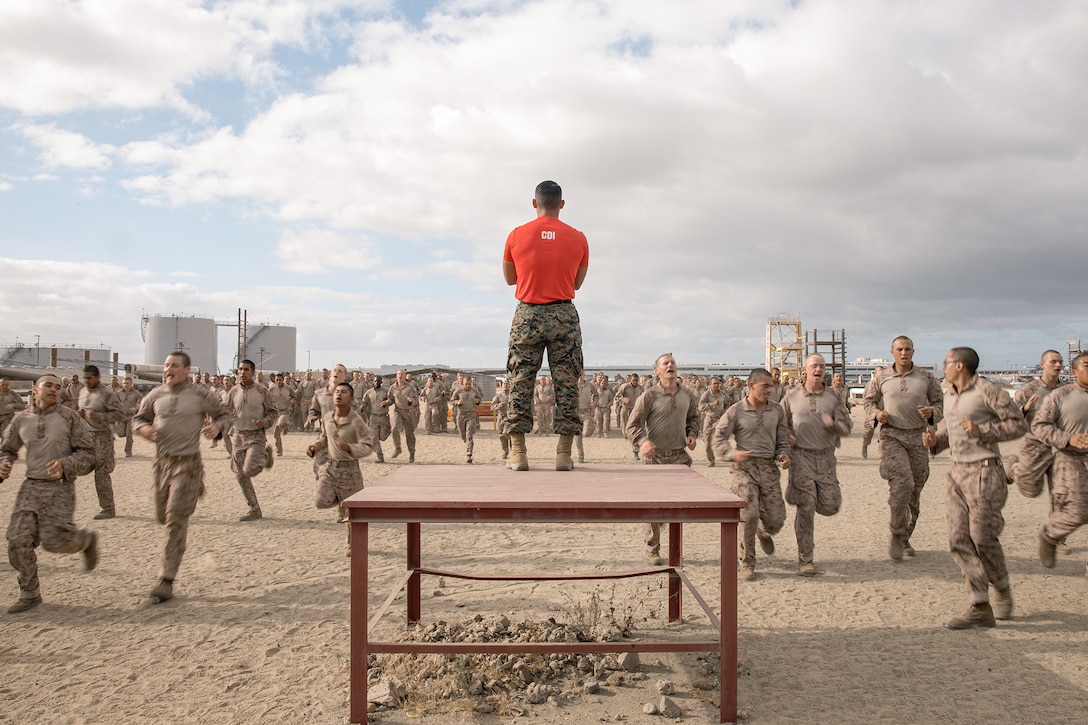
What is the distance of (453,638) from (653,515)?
208 centimetres

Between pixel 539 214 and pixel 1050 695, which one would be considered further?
pixel 539 214

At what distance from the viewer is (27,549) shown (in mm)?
5945

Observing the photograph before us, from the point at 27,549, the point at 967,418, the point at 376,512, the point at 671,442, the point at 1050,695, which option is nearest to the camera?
the point at 376,512

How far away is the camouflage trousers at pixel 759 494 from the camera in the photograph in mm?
6820

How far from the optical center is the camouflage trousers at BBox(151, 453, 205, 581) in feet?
20.2

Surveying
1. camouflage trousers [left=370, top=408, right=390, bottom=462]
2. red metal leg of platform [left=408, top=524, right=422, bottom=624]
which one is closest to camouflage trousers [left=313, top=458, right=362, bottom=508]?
red metal leg of platform [left=408, top=524, right=422, bottom=624]

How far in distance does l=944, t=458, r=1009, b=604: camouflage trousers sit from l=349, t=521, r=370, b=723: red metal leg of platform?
14.4 feet

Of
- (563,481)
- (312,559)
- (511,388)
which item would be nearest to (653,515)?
(563,481)

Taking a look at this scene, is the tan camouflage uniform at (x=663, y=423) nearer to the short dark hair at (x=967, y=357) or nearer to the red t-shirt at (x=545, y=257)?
the short dark hair at (x=967, y=357)

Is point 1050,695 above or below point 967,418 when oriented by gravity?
below

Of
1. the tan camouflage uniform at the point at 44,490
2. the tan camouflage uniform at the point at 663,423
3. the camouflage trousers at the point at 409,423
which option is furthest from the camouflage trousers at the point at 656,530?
the camouflage trousers at the point at 409,423

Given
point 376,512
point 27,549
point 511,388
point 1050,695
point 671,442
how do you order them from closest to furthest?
point 376,512 → point 1050,695 → point 511,388 → point 27,549 → point 671,442

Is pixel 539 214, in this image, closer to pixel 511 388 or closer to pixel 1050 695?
pixel 511 388

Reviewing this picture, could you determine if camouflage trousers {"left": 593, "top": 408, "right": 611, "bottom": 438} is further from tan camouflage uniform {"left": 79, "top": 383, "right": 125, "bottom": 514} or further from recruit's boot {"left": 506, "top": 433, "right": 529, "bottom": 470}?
recruit's boot {"left": 506, "top": 433, "right": 529, "bottom": 470}
